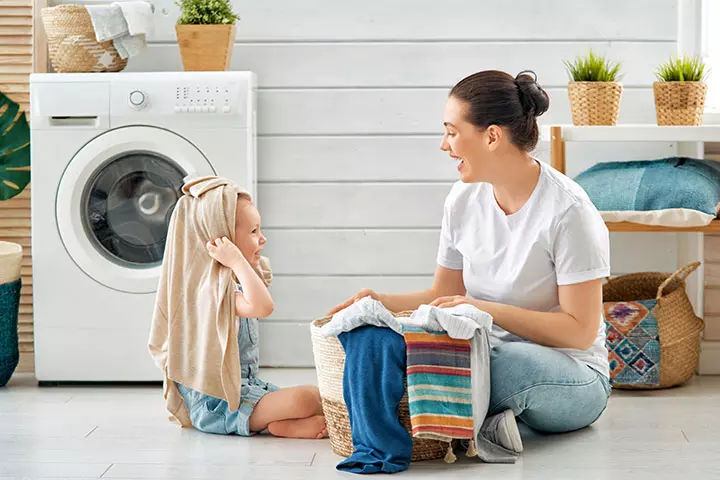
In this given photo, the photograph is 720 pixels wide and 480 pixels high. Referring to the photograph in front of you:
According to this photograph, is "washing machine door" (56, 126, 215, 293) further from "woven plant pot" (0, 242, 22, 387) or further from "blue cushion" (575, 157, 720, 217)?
"blue cushion" (575, 157, 720, 217)

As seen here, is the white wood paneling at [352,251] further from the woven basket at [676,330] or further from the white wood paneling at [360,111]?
the woven basket at [676,330]

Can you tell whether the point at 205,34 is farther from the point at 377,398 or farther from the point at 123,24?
the point at 377,398

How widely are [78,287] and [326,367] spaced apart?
1.08 metres

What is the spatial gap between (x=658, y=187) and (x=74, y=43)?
1.81 meters

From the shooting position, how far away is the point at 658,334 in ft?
8.97

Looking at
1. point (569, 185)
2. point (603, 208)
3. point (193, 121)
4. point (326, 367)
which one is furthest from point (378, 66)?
point (326, 367)

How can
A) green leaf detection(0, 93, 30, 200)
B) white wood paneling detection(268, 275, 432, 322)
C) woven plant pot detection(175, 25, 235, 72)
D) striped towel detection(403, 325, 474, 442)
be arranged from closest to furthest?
striped towel detection(403, 325, 474, 442) → woven plant pot detection(175, 25, 235, 72) → green leaf detection(0, 93, 30, 200) → white wood paneling detection(268, 275, 432, 322)

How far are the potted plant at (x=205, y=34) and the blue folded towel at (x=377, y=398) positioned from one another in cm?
132

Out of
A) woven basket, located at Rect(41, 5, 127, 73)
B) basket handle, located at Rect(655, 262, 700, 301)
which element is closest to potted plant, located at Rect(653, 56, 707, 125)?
basket handle, located at Rect(655, 262, 700, 301)

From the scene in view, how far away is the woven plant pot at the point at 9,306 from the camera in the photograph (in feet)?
9.27

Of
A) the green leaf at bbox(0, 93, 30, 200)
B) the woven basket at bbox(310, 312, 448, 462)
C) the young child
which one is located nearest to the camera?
the woven basket at bbox(310, 312, 448, 462)

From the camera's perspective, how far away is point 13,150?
3084mm

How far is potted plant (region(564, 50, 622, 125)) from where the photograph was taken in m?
2.84

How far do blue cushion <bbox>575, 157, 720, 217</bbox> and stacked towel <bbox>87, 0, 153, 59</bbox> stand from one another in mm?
1442
